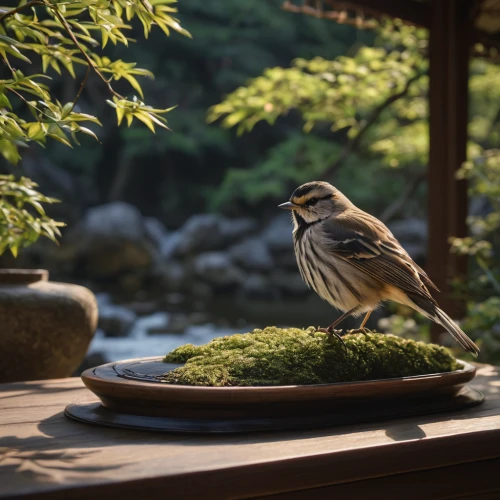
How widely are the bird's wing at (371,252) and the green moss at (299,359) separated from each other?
232 mm

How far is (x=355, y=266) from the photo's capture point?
2.16m

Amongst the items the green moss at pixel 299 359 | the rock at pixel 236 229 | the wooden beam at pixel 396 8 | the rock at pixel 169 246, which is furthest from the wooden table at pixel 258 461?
the rock at pixel 236 229

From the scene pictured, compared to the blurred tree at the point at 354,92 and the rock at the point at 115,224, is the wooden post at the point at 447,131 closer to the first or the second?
the blurred tree at the point at 354,92

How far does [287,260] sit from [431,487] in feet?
37.0

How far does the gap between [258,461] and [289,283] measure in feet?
36.1

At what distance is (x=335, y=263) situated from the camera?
216cm

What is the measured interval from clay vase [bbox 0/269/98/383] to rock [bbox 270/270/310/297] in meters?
9.32

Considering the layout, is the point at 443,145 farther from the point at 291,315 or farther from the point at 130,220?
the point at 130,220

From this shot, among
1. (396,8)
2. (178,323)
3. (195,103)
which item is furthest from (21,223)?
(195,103)

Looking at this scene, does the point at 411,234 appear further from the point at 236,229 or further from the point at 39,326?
the point at 39,326

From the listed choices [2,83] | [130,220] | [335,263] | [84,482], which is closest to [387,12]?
[335,263]

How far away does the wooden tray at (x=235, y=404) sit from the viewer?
1.50 metres

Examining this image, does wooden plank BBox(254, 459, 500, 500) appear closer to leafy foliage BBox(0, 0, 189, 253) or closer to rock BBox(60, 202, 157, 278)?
leafy foliage BBox(0, 0, 189, 253)

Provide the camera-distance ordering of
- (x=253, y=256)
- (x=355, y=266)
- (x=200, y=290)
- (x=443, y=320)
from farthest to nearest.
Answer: (x=253, y=256) < (x=200, y=290) < (x=355, y=266) < (x=443, y=320)
